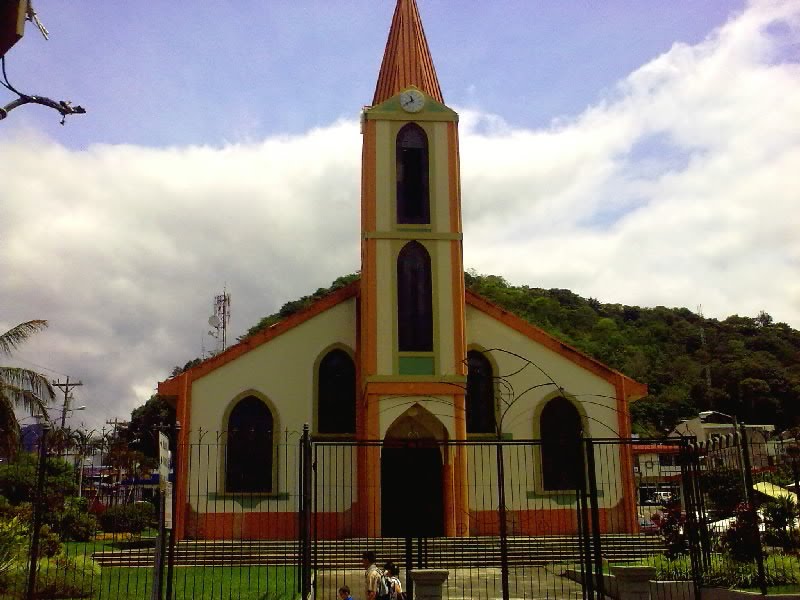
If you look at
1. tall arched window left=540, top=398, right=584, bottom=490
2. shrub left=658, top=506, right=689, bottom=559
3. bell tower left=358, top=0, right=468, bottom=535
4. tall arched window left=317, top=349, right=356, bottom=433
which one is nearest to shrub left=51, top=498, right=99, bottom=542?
tall arched window left=317, top=349, right=356, bottom=433

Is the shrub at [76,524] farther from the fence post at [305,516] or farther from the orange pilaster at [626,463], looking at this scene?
the orange pilaster at [626,463]

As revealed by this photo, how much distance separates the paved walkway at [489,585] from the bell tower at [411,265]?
12.0 ft

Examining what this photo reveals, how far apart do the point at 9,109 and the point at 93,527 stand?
15.2 metres

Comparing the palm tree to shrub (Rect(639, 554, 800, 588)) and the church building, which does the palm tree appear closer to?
the church building

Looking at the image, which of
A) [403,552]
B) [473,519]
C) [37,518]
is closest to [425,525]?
[473,519]

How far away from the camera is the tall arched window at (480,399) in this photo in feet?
79.2

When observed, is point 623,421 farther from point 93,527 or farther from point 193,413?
point 93,527

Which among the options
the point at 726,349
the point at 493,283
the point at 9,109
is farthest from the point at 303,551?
the point at 726,349

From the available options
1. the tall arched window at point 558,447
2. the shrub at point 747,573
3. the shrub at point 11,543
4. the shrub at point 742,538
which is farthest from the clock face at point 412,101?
the shrub at point 11,543

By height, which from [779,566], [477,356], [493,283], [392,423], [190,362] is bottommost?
[779,566]

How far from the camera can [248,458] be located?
2339cm

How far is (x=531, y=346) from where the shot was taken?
2503cm

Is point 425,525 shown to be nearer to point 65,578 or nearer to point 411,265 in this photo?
point 411,265

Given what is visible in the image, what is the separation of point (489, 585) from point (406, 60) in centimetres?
1687
